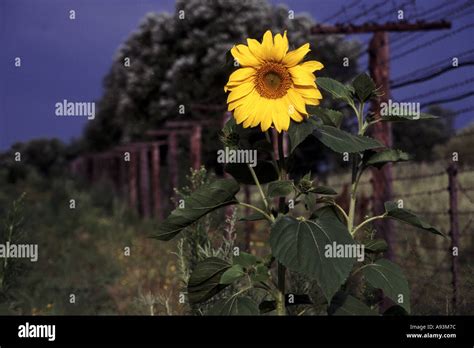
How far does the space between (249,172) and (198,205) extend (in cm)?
29

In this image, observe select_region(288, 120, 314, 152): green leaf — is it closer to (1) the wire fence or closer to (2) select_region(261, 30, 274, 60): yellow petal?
(2) select_region(261, 30, 274, 60): yellow petal

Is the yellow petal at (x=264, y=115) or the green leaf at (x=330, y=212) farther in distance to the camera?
the green leaf at (x=330, y=212)

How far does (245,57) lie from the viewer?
2.77m

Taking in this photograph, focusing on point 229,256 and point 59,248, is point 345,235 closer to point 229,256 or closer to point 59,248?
point 229,256

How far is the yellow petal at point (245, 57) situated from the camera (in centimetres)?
276

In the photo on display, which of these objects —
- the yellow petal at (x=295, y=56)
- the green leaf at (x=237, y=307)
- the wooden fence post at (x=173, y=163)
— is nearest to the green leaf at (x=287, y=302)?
the green leaf at (x=237, y=307)

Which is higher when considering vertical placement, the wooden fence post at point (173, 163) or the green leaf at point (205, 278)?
the wooden fence post at point (173, 163)

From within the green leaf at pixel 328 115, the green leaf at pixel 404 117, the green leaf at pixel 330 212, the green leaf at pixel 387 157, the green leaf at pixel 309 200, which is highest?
the green leaf at pixel 328 115

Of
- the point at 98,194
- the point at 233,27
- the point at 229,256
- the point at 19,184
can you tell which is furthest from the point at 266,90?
the point at 233,27

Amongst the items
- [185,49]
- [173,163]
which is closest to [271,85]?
[173,163]

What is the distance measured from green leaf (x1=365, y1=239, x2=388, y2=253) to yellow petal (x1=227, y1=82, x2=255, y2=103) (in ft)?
2.73

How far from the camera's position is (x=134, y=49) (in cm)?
2678
